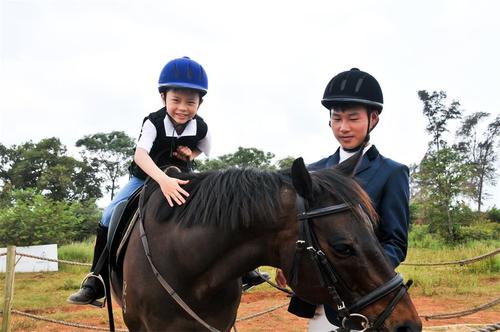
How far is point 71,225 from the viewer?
72.1 ft

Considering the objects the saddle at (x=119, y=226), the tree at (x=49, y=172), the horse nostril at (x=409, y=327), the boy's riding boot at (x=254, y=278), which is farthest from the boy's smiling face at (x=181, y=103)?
the tree at (x=49, y=172)

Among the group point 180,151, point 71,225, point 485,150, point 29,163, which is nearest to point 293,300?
point 180,151

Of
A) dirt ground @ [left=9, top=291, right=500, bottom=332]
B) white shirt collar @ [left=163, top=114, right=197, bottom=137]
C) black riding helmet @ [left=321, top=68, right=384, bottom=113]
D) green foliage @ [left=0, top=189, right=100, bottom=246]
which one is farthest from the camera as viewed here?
green foliage @ [left=0, top=189, right=100, bottom=246]

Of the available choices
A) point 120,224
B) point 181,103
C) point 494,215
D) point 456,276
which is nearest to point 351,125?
point 181,103

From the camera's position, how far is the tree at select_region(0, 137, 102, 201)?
32.0 m

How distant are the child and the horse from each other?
1.15 feet

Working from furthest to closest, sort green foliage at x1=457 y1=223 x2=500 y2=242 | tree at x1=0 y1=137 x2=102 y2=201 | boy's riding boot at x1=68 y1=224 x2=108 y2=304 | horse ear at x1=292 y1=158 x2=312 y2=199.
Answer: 1. tree at x1=0 y1=137 x2=102 y2=201
2. green foliage at x1=457 y1=223 x2=500 y2=242
3. boy's riding boot at x1=68 y1=224 x2=108 y2=304
4. horse ear at x1=292 y1=158 x2=312 y2=199

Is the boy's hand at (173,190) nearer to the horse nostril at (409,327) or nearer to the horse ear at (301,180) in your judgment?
the horse ear at (301,180)

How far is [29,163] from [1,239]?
1724 centimetres

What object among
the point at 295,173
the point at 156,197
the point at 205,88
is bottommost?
the point at 156,197

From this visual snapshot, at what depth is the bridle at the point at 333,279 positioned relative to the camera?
181 centimetres

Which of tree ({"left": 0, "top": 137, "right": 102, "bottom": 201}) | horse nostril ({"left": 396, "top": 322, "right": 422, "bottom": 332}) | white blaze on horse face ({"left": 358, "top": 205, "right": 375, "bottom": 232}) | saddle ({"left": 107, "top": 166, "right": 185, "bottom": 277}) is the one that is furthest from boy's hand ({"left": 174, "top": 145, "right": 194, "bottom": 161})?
tree ({"left": 0, "top": 137, "right": 102, "bottom": 201})

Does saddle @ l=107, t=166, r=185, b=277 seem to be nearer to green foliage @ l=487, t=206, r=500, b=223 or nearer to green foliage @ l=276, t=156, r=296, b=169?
green foliage @ l=276, t=156, r=296, b=169

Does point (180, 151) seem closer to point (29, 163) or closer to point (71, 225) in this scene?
point (71, 225)
